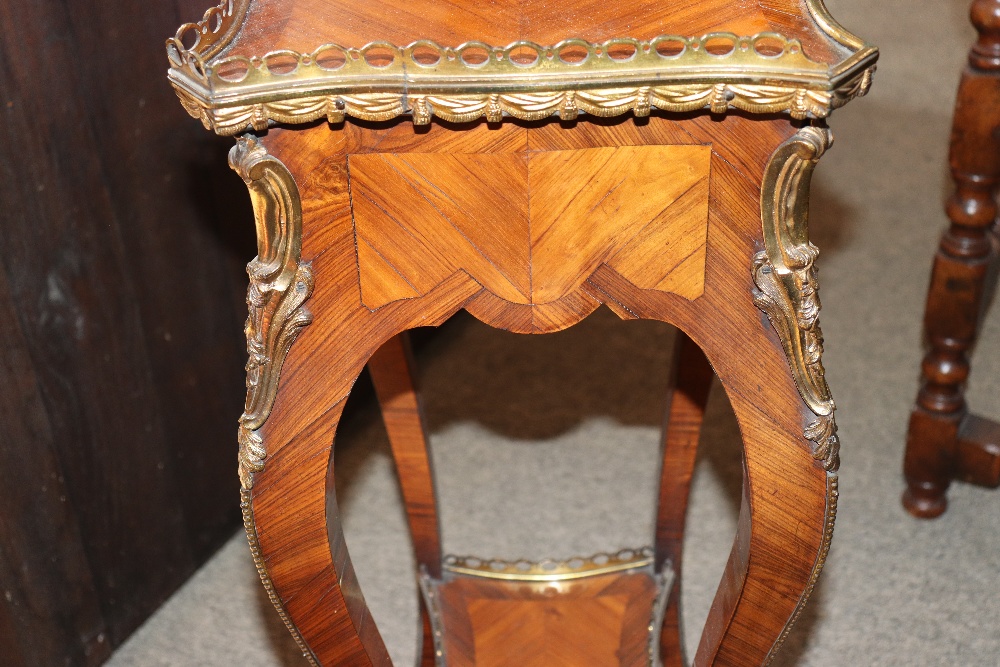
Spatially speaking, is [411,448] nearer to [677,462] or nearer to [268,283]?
[677,462]

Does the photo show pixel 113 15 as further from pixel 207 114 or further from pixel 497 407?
pixel 497 407

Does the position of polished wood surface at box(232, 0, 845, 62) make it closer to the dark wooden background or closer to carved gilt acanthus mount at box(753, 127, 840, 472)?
carved gilt acanthus mount at box(753, 127, 840, 472)

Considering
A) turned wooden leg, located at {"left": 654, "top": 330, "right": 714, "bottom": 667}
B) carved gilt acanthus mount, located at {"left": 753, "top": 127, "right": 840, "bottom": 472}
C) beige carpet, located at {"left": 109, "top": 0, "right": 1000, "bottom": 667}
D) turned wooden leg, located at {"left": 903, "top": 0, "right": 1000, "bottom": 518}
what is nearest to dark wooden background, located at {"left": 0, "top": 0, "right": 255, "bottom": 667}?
beige carpet, located at {"left": 109, "top": 0, "right": 1000, "bottom": 667}

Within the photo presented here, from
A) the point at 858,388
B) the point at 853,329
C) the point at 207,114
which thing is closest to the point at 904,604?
the point at 858,388

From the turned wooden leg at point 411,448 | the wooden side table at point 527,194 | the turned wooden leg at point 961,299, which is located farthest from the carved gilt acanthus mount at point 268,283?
the turned wooden leg at point 961,299

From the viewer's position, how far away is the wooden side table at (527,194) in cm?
61

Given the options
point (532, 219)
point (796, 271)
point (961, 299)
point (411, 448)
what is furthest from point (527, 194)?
point (961, 299)

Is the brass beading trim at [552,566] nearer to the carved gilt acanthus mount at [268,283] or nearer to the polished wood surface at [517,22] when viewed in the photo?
the carved gilt acanthus mount at [268,283]

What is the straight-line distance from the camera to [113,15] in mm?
1047

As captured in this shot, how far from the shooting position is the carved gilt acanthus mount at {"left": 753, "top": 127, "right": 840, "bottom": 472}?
2.07ft

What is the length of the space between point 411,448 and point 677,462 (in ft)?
0.85

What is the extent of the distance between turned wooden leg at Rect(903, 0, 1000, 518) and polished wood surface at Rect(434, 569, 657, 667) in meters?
0.42

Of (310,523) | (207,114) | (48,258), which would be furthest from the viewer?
(48,258)

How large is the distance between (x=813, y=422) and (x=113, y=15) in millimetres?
724
